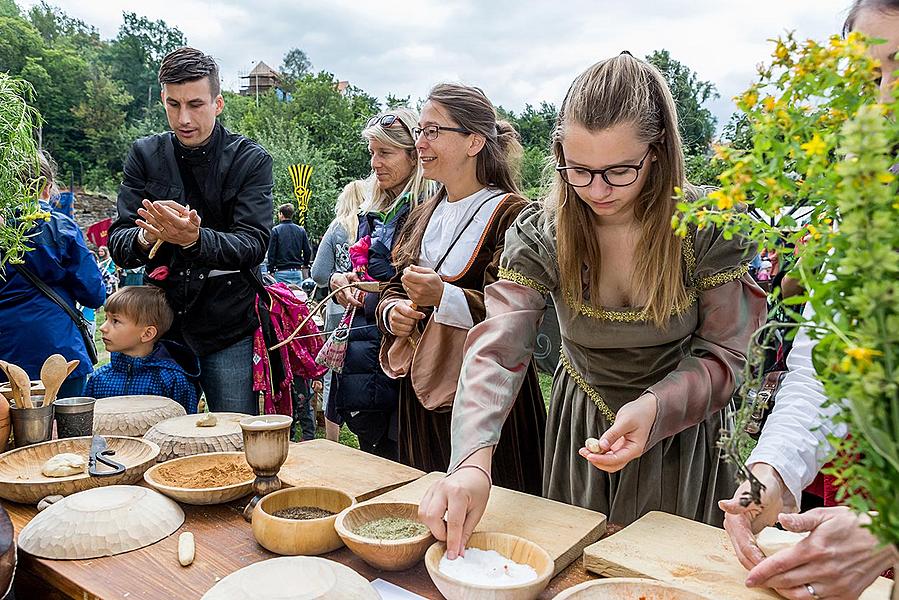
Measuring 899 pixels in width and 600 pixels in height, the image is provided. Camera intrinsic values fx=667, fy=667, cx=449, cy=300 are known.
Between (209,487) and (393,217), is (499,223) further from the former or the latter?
(209,487)

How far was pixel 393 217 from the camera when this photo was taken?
9.07 feet

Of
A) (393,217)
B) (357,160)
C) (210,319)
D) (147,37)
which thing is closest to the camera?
(210,319)

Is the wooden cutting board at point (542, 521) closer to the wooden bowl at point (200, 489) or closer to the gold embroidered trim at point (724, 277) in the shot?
the wooden bowl at point (200, 489)

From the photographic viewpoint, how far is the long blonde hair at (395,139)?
9.56 ft

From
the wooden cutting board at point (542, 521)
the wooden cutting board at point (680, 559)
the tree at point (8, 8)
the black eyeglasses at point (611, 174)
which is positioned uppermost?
the tree at point (8, 8)

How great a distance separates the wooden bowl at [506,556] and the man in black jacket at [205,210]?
5.25ft

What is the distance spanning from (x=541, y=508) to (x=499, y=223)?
1.06 meters

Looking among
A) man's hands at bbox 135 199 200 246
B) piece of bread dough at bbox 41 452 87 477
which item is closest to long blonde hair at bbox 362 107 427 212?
man's hands at bbox 135 199 200 246

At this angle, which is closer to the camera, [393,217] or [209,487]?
[209,487]

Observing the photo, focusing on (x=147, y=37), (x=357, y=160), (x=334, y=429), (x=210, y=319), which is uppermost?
(x=147, y=37)

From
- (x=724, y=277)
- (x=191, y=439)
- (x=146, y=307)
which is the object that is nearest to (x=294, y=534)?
(x=191, y=439)

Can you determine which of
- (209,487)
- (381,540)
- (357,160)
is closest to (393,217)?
(209,487)

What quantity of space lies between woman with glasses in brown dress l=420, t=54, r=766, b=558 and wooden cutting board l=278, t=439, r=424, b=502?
0.28m

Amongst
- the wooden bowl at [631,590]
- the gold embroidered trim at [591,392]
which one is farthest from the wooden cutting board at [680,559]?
the gold embroidered trim at [591,392]
